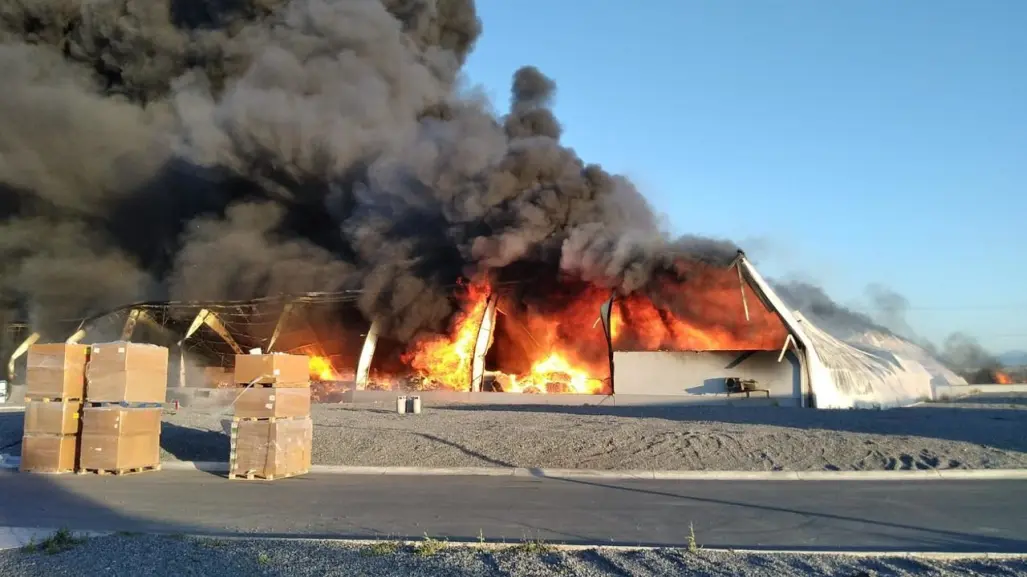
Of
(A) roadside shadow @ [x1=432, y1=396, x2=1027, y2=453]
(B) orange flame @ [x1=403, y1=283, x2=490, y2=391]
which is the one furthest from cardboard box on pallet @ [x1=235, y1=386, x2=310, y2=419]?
(B) orange flame @ [x1=403, y1=283, x2=490, y2=391]

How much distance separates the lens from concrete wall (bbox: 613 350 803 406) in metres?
27.2

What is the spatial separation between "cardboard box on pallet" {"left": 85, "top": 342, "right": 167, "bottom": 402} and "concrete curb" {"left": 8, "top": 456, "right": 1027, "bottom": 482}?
55.7 inches

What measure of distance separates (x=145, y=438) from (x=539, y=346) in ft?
76.6

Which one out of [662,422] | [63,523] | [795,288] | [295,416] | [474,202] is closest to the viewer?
[63,523]

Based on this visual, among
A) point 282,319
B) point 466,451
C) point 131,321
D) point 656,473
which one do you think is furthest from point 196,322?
point 656,473

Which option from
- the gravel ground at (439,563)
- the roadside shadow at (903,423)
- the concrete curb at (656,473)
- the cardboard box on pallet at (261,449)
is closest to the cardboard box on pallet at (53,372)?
the concrete curb at (656,473)

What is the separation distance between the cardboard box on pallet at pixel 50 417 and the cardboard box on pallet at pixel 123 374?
1.28 ft

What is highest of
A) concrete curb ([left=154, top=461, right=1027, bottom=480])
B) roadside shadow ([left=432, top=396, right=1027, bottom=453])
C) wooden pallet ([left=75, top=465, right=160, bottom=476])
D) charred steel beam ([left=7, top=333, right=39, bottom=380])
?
charred steel beam ([left=7, top=333, right=39, bottom=380])

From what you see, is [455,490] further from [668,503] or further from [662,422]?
[662,422]

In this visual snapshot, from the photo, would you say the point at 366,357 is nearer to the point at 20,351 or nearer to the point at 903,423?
the point at 20,351

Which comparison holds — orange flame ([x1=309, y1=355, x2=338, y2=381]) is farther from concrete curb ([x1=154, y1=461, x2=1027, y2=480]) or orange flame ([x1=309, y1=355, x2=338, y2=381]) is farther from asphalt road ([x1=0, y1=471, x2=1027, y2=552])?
asphalt road ([x1=0, y1=471, x2=1027, y2=552])

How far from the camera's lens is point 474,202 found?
31.4 metres

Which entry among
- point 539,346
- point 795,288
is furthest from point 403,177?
point 795,288

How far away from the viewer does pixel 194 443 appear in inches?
571
